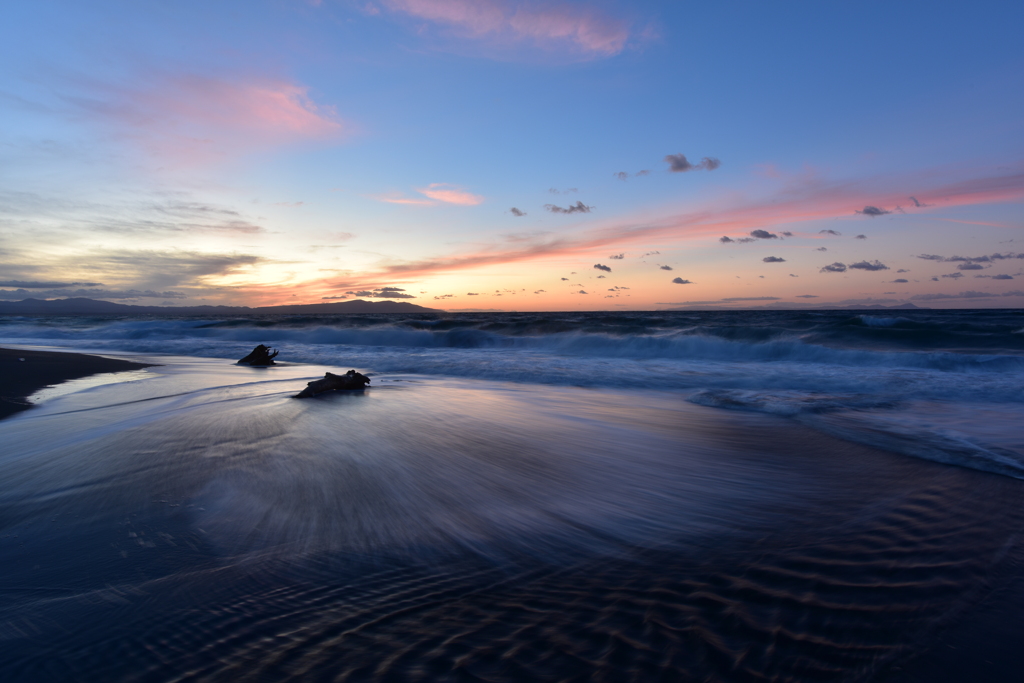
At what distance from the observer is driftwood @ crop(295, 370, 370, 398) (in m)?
6.57

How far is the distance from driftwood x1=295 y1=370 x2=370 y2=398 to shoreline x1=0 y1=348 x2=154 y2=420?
301cm

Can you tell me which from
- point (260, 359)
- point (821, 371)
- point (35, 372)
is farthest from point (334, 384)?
point (821, 371)

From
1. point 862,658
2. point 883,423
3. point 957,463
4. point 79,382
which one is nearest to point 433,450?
point 862,658

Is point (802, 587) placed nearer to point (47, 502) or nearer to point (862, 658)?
point (862, 658)

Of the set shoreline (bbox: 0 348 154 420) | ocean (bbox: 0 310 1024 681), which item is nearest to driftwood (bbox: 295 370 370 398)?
ocean (bbox: 0 310 1024 681)

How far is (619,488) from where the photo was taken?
3.26m

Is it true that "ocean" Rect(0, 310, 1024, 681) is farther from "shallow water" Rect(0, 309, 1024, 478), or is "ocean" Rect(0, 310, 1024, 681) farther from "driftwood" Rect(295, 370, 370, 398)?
"driftwood" Rect(295, 370, 370, 398)

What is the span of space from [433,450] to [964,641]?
3.38 meters

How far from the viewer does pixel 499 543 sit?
94.4 inches

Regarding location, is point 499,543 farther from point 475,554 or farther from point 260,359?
point 260,359

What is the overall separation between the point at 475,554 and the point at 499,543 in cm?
17

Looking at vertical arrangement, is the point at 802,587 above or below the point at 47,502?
below

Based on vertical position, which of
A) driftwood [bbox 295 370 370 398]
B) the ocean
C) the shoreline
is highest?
the shoreline

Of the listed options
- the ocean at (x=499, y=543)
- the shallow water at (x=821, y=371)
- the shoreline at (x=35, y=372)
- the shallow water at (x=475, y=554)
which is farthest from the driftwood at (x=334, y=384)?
the shoreline at (x=35, y=372)
